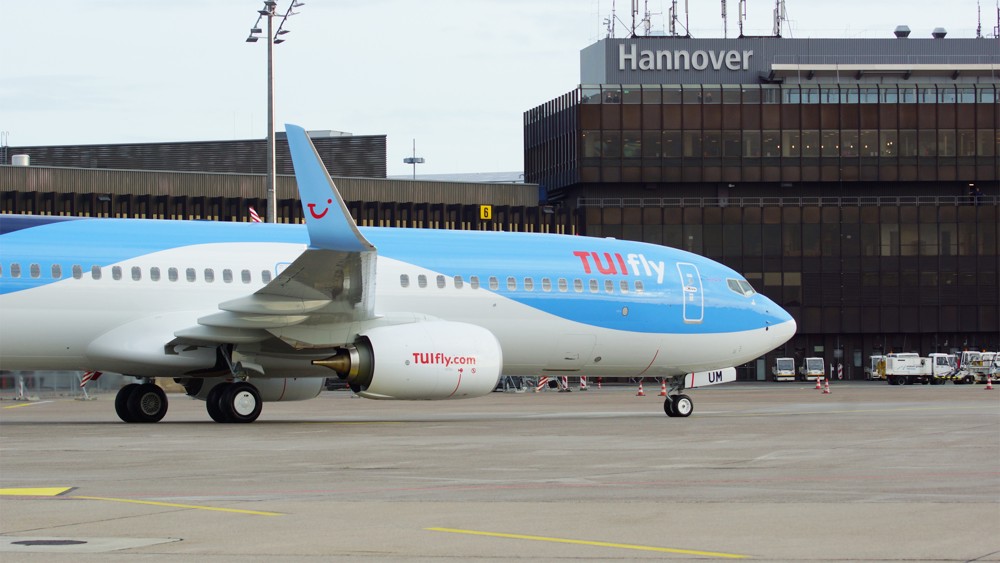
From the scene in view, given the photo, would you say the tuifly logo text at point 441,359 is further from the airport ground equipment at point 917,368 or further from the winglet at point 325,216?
the airport ground equipment at point 917,368

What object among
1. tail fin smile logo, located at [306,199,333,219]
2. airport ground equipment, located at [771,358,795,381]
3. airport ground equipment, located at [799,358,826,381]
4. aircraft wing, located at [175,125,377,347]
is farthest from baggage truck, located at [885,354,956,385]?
tail fin smile logo, located at [306,199,333,219]

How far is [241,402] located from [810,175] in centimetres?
6189

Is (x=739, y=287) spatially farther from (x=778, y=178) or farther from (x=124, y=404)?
(x=778, y=178)

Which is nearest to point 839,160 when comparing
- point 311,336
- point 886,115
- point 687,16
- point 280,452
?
point 886,115

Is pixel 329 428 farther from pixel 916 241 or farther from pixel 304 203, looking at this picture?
pixel 916 241

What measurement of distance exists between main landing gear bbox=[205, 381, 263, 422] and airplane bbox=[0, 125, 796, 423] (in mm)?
25

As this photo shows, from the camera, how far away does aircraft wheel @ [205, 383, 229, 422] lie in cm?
2438

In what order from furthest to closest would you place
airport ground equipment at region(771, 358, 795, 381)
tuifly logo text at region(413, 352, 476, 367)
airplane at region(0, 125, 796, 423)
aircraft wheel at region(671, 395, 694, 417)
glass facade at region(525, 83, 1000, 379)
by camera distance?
glass facade at region(525, 83, 1000, 379), airport ground equipment at region(771, 358, 795, 381), aircraft wheel at region(671, 395, 694, 417), tuifly logo text at region(413, 352, 476, 367), airplane at region(0, 125, 796, 423)

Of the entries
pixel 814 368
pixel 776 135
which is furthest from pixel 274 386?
pixel 776 135

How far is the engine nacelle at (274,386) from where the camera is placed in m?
26.2

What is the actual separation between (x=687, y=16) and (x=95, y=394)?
52.0m

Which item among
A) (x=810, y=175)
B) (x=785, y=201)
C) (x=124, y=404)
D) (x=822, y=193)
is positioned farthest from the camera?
(x=822, y=193)

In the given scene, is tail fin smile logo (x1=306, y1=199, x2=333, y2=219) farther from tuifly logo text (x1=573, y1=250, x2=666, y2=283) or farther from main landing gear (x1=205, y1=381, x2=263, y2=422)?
tuifly logo text (x1=573, y1=250, x2=666, y2=283)

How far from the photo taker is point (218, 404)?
80.0 ft
